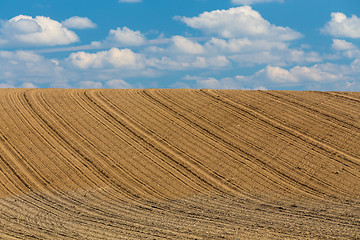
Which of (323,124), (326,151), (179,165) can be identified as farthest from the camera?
(323,124)

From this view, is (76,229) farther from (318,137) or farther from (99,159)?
(318,137)

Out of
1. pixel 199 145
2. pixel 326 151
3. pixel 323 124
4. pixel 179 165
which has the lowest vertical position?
pixel 179 165

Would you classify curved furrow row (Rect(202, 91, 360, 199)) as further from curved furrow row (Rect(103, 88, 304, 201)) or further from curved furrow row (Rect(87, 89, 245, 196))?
curved furrow row (Rect(87, 89, 245, 196))

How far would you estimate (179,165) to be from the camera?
2033 centimetres

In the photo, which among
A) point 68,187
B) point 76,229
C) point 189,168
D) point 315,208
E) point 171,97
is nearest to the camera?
point 76,229

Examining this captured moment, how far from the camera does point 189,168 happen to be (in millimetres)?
20047

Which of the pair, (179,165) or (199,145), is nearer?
(179,165)

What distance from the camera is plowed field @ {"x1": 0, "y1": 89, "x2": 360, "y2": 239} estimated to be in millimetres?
14406

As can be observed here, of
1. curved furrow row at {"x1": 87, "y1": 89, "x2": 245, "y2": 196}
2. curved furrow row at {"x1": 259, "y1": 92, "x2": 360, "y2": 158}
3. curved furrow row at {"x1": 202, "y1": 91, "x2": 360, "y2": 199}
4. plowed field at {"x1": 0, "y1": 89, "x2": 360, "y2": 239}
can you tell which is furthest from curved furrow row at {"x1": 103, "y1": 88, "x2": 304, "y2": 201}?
curved furrow row at {"x1": 259, "y1": 92, "x2": 360, "y2": 158}

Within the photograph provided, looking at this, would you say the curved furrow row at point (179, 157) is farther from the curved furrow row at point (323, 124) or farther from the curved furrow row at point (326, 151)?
the curved furrow row at point (323, 124)

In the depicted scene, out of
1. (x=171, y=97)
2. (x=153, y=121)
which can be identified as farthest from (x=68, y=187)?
(x=171, y=97)

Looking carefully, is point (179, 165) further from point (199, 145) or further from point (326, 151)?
point (326, 151)

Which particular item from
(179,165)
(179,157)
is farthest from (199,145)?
(179,165)

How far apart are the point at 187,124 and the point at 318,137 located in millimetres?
7112
